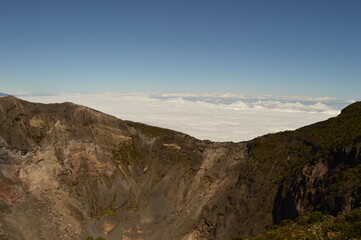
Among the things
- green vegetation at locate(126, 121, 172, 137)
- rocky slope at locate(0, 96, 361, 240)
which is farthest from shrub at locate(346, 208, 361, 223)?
green vegetation at locate(126, 121, 172, 137)

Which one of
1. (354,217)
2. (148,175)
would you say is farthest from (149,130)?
(354,217)

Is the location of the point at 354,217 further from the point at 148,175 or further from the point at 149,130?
the point at 149,130

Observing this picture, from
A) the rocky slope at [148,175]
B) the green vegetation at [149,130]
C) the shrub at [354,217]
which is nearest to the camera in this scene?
the shrub at [354,217]

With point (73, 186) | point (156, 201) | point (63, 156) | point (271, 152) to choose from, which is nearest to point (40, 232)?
point (73, 186)

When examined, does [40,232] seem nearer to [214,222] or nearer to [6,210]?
[6,210]

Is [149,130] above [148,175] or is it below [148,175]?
above

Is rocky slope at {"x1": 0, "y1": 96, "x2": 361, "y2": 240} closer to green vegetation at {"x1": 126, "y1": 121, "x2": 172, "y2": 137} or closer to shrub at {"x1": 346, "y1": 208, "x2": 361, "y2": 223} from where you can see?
green vegetation at {"x1": 126, "y1": 121, "x2": 172, "y2": 137}

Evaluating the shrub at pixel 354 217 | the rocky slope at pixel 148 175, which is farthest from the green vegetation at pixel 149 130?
the shrub at pixel 354 217

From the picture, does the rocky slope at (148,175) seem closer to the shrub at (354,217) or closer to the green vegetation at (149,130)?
the green vegetation at (149,130)
